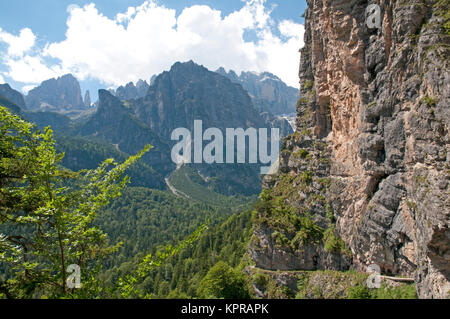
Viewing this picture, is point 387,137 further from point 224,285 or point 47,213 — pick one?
point 47,213

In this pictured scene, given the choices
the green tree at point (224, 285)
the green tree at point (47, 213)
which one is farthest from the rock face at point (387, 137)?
the green tree at point (47, 213)

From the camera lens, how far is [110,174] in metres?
9.35

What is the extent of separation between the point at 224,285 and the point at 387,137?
102 feet

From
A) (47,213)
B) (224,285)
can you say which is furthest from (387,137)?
(47,213)

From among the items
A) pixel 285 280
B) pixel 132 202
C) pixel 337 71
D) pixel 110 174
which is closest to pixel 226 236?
pixel 285 280

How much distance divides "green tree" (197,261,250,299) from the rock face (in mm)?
7577

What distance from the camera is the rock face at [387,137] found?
25.0 metres

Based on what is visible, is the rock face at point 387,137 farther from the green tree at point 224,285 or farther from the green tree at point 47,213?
the green tree at point 47,213

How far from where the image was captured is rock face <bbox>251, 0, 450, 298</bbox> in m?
25.0

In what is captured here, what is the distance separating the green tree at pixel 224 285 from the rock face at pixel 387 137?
7.58m
